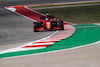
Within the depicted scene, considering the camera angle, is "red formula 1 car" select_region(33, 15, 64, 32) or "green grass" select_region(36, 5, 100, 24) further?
"green grass" select_region(36, 5, 100, 24)

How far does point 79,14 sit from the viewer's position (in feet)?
83.7

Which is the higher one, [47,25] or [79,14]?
[47,25]

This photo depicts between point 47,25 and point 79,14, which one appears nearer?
point 47,25

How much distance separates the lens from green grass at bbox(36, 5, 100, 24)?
22.9 meters

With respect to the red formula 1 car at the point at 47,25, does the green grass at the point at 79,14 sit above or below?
below

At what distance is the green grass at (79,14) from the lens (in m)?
22.9

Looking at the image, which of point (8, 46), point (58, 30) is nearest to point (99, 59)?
point (8, 46)

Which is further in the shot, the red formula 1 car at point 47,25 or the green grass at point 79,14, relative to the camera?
the green grass at point 79,14

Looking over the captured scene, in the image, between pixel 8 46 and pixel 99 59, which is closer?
pixel 99 59

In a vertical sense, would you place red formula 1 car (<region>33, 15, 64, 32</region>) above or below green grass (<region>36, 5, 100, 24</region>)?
above

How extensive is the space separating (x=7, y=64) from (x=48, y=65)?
126cm

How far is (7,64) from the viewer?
752 cm

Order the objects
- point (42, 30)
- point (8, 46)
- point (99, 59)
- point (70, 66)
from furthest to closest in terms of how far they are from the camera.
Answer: point (42, 30) < point (8, 46) < point (99, 59) < point (70, 66)

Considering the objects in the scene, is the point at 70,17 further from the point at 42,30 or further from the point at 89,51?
the point at 89,51
